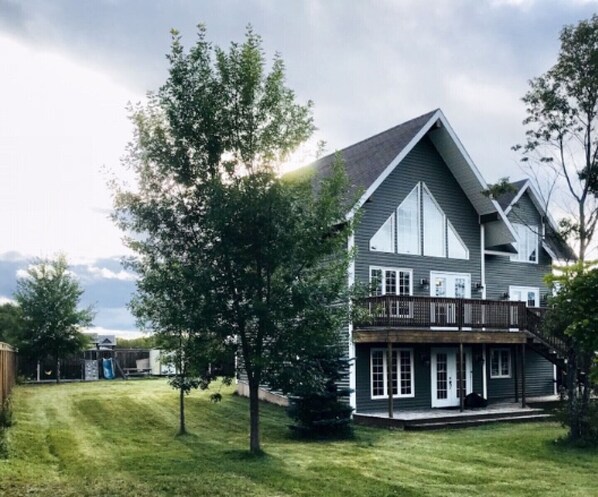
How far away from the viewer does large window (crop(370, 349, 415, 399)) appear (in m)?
22.3

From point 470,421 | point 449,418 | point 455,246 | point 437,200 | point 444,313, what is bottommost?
point 470,421

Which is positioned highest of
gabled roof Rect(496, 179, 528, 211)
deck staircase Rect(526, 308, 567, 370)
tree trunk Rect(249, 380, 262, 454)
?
gabled roof Rect(496, 179, 528, 211)

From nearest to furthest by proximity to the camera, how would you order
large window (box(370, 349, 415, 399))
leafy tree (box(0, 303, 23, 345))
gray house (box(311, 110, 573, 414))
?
gray house (box(311, 110, 573, 414)) < large window (box(370, 349, 415, 399)) < leafy tree (box(0, 303, 23, 345))

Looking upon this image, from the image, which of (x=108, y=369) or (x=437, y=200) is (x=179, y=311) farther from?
(x=108, y=369)

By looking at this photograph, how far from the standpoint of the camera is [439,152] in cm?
2488

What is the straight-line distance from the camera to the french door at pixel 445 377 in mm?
23906

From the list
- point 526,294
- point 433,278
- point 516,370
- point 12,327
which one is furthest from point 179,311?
point 12,327

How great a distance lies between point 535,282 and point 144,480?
22.0 m

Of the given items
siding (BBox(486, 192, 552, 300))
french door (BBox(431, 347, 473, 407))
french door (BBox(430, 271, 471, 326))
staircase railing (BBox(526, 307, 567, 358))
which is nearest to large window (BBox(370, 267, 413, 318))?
french door (BBox(430, 271, 471, 326))

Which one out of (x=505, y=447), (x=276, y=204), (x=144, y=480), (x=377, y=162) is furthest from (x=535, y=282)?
(x=144, y=480)

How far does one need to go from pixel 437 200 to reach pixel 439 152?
1.81m

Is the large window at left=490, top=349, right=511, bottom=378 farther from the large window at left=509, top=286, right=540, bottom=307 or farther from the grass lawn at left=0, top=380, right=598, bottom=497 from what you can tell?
the grass lawn at left=0, top=380, right=598, bottom=497

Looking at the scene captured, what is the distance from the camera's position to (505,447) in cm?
1549

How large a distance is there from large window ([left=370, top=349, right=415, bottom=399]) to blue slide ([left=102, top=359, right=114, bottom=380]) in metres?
20.9
